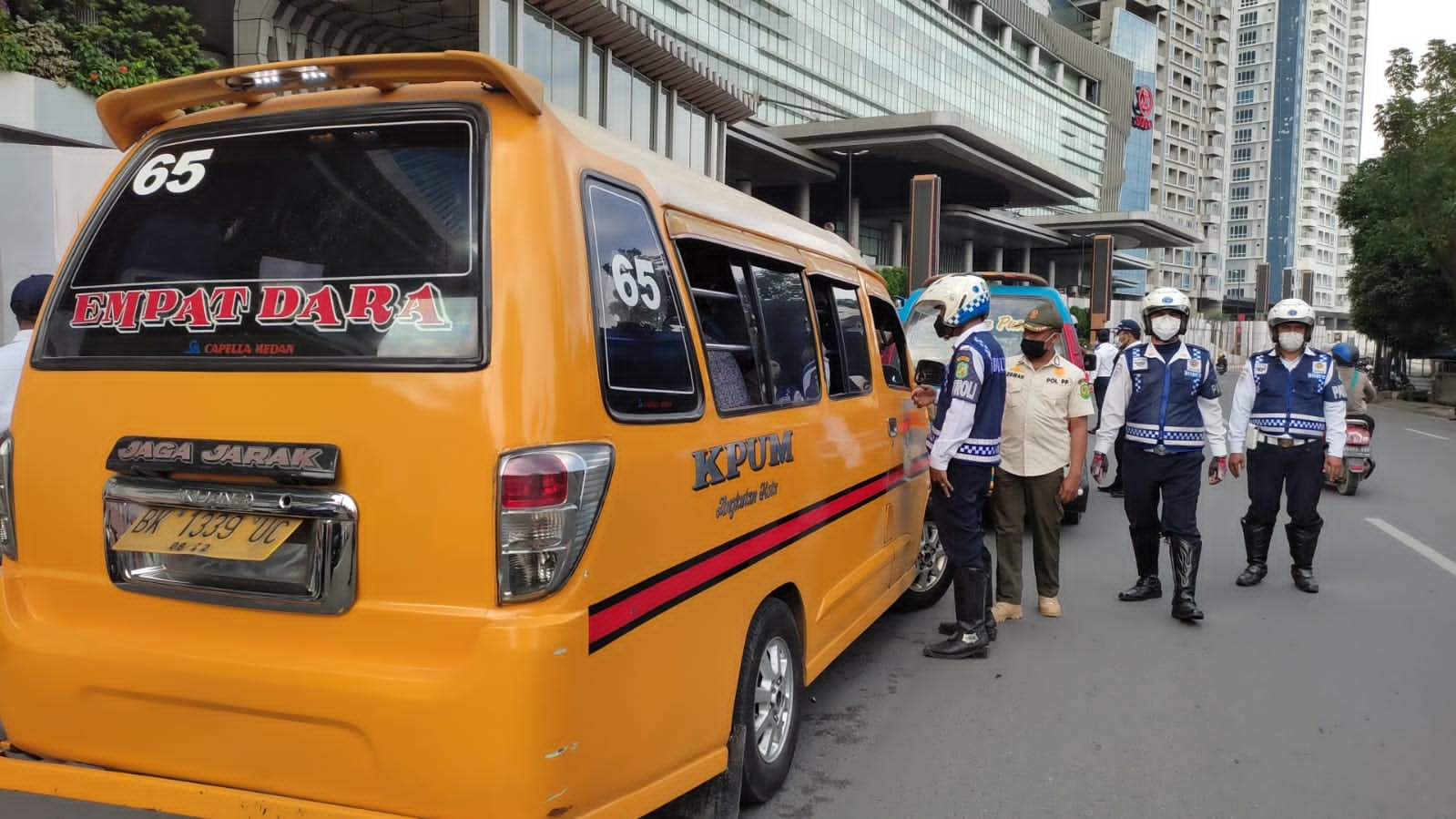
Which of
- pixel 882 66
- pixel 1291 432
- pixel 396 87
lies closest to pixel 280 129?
pixel 396 87

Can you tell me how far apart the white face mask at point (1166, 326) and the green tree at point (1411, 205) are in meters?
21.6

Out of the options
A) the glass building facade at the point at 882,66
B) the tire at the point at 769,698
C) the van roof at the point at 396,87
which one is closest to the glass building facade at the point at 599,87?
the glass building facade at the point at 882,66

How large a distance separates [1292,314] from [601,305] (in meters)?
5.81

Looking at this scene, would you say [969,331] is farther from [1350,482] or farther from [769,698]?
[1350,482]

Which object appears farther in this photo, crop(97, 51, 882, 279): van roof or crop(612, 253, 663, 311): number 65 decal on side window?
crop(612, 253, 663, 311): number 65 decal on side window

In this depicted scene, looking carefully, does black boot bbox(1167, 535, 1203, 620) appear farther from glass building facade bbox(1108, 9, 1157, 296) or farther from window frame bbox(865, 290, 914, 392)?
glass building facade bbox(1108, 9, 1157, 296)

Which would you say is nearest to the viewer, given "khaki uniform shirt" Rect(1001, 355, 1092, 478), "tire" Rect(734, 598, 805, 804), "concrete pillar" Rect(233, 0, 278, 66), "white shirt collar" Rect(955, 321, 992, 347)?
"tire" Rect(734, 598, 805, 804)

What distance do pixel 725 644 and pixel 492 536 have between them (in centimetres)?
103

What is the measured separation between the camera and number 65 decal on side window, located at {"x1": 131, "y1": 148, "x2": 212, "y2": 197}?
2691 millimetres

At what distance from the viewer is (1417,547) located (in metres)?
8.16

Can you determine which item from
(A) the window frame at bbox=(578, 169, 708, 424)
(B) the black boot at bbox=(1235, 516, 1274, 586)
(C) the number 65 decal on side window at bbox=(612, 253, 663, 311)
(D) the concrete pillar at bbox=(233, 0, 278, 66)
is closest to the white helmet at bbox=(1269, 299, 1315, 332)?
(B) the black boot at bbox=(1235, 516, 1274, 586)

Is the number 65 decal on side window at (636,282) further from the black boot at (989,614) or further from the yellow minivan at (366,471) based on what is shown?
the black boot at (989,614)

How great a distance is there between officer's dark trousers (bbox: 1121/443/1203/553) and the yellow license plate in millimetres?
5331

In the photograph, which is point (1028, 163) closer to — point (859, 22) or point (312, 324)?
point (859, 22)
